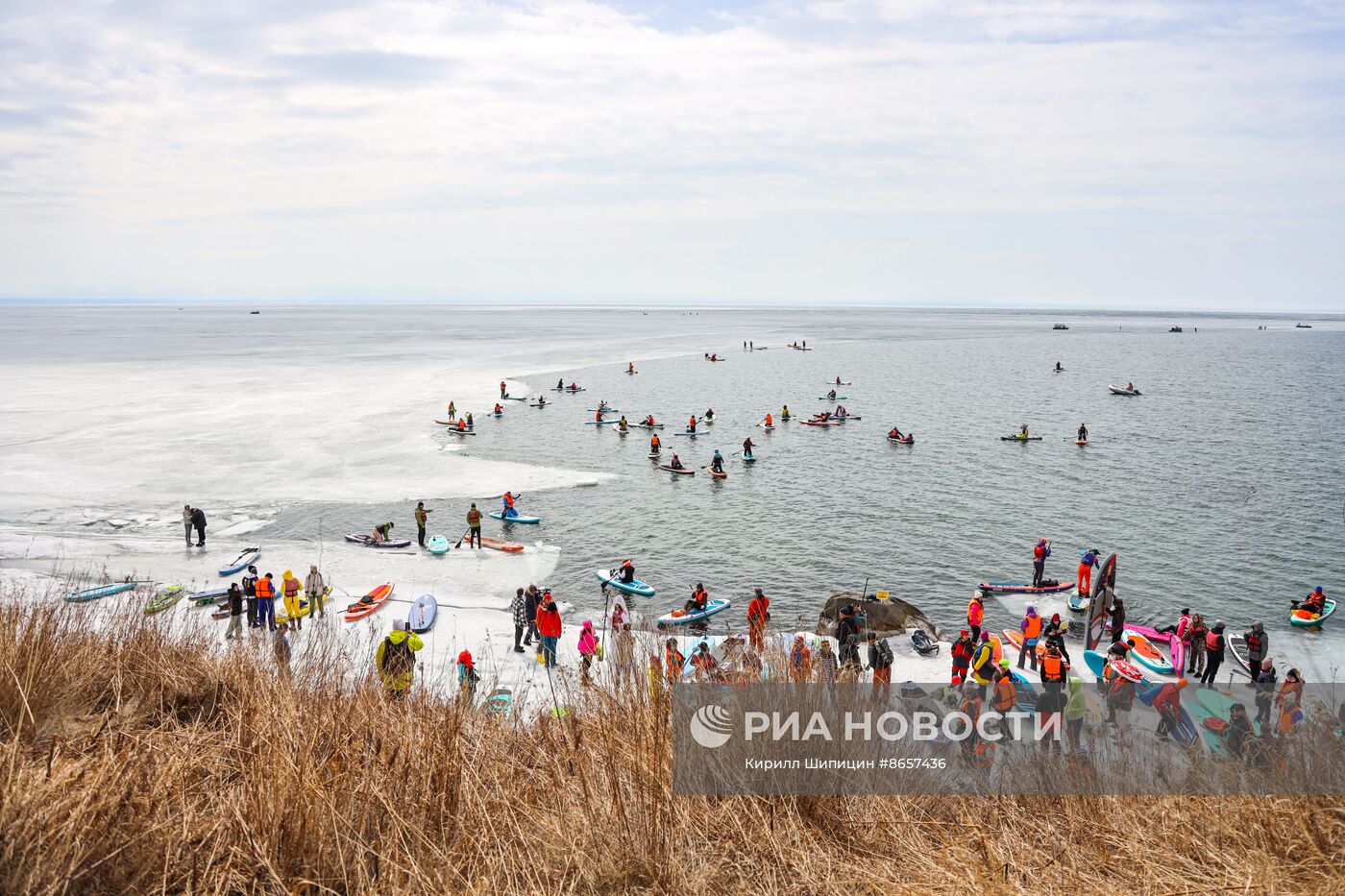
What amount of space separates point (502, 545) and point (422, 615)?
6.52m

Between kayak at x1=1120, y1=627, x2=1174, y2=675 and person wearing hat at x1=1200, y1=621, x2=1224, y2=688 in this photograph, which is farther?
kayak at x1=1120, y1=627, x2=1174, y2=675

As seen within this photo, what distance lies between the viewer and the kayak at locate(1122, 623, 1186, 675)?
15961mm

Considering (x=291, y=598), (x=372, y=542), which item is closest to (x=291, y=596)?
(x=291, y=598)

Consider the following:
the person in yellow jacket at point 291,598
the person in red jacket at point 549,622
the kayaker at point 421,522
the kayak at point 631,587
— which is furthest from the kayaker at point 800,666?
the kayaker at point 421,522

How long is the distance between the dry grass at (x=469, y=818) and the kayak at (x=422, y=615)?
1044 centimetres

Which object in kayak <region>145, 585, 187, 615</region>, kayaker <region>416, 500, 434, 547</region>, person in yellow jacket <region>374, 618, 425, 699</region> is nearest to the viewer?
person in yellow jacket <region>374, 618, 425, 699</region>

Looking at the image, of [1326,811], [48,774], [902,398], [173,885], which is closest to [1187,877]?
[1326,811]

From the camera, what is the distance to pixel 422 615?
676 inches

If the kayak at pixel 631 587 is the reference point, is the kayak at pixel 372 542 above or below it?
above

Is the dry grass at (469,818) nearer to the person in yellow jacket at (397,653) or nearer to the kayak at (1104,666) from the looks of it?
the person in yellow jacket at (397,653)

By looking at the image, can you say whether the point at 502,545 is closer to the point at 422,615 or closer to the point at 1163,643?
the point at 422,615

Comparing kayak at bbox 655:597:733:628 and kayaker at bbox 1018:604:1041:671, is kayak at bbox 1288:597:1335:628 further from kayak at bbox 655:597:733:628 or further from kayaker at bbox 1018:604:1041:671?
kayak at bbox 655:597:733:628

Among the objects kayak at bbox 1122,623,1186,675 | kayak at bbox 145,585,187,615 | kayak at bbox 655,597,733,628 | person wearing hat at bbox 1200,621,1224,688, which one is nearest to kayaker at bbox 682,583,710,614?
kayak at bbox 655,597,733,628

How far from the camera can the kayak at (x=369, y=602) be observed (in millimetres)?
17438
